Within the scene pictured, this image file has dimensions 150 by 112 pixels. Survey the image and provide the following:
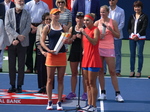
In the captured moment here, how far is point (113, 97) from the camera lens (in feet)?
40.7

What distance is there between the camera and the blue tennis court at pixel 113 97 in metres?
11.2

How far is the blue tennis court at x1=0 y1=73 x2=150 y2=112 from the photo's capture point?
1120cm

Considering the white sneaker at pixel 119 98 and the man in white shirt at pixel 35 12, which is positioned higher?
the man in white shirt at pixel 35 12

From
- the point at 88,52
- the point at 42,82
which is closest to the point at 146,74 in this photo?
the point at 42,82

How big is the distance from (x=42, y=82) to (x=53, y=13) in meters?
2.16

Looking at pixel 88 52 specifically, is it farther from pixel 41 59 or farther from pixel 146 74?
pixel 146 74

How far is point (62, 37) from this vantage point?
35.0ft

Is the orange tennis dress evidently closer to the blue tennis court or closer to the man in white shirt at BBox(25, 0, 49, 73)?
the blue tennis court

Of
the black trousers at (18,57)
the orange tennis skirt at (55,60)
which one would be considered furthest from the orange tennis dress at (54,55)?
the black trousers at (18,57)

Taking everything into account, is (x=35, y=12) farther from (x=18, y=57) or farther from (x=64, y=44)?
(x=64, y=44)

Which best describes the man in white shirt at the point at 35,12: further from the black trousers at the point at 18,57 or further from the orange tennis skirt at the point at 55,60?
the orange tennis skirt at the point at 55,60

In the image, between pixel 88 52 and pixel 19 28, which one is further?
pixel 19 28

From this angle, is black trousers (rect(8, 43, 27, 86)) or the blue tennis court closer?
the blue tennis court

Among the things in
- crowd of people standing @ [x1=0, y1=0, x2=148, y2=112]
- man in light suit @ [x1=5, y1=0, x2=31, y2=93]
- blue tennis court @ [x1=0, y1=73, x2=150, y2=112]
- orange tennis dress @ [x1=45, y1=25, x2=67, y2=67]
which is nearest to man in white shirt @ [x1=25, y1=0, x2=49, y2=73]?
crowd of people standing @ [x1=0, y1=0, x2=148, y2=112]
